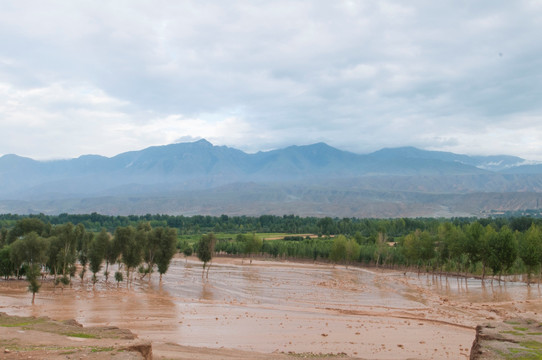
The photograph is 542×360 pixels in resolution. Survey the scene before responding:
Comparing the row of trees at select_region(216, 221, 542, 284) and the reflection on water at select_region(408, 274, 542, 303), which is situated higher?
the row of trees at select_region(216, 221, 542, 284)

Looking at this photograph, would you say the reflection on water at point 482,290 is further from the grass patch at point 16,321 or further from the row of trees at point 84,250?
the grass patch at point 16,321

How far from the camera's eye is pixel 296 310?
Result: 4681 centimetres

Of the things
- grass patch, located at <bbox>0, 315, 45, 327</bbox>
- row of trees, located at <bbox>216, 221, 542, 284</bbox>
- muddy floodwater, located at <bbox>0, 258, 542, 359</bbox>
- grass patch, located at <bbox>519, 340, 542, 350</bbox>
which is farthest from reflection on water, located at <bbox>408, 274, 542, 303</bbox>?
grass patch, located at <bbox>0, 315, 45, 327</bbox>

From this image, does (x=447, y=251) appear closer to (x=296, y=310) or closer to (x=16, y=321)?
(x=296, y=310)

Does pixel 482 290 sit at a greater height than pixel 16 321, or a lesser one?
lesser

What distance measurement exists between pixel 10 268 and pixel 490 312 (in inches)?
2882

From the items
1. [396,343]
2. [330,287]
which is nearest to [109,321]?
[396,343]

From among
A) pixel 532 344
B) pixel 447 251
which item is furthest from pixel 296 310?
pixel 447 251

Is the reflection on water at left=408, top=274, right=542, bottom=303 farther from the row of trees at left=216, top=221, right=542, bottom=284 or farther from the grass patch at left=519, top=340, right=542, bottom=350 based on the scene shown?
the grass patch at left=519, top=340, right=542, bottom=350

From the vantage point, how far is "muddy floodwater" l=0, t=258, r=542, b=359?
105 feet

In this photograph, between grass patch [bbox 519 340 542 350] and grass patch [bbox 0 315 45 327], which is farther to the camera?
grass patch [bbox 0 315 45 327]

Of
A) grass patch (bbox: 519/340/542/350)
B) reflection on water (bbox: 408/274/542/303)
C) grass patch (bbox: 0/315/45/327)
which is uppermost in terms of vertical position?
grass patch (bbox: 519/340/542/350)

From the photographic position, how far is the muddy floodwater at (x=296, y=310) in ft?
105

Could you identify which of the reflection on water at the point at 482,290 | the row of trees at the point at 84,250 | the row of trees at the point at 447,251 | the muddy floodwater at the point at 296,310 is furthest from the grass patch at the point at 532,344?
the row of trees at the point at 84,250
